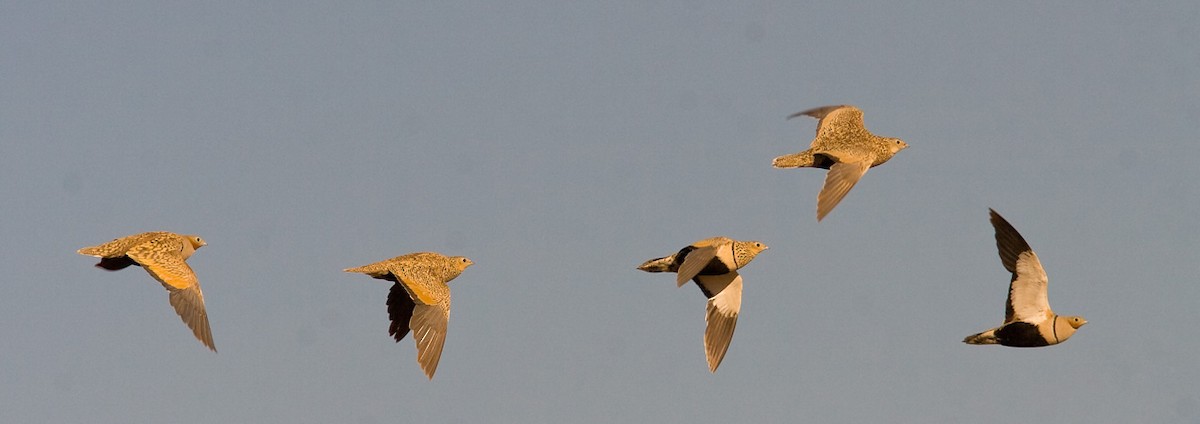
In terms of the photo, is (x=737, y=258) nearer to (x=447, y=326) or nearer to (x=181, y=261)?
(x=447, y=326)

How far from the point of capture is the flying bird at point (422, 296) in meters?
37.1

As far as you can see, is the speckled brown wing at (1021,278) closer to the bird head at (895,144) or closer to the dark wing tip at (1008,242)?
the dark wing tip at (1008,242)

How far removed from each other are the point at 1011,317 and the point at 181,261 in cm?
1740

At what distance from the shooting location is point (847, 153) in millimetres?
38875

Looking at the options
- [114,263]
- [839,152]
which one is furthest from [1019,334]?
[114,263]

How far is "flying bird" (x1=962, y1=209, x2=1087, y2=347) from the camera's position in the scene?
35.1 meters

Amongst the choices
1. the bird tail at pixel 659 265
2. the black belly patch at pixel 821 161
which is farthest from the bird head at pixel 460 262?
the black belly patch at pixel 821 161

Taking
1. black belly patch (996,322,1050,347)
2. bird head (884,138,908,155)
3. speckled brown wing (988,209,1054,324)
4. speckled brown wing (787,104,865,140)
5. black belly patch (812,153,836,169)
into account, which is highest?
speckled brown wing (787,104,865,140)

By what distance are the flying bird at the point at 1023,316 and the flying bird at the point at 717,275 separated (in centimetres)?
591

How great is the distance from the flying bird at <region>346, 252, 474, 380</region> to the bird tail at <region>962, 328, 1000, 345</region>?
34.9ft

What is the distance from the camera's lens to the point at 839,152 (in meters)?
39.0

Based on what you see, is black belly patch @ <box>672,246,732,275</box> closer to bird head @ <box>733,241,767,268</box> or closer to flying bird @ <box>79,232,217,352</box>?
bird head @ <box>733,241,767,268</box>

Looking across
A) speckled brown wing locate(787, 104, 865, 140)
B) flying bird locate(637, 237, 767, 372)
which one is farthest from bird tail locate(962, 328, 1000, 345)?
speckled brown wing locate(787, 104, 865, 140)

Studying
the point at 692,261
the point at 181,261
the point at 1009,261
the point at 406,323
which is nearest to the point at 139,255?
the point at 181,261
